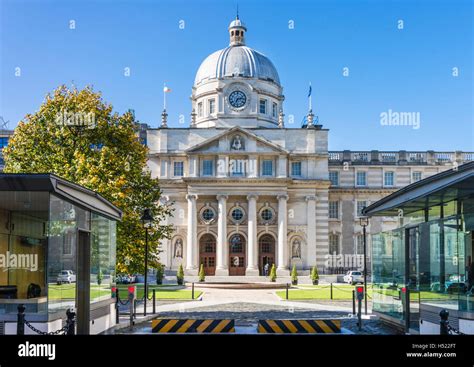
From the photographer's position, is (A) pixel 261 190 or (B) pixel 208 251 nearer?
(A) pixel 261 190

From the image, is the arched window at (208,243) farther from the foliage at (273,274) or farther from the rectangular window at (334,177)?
the rectangular window at (334,177)

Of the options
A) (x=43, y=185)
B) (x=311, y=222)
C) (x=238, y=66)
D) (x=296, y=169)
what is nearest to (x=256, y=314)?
(x=43, y=185)

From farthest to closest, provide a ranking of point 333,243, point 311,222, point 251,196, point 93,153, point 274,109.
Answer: point 274,109 < point 333,243 < point 311,222 < point 251,196 < point 93,153

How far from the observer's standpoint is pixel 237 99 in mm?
67188

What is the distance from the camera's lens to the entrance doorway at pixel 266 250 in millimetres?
60844

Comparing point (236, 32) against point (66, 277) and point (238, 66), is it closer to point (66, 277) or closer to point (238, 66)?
point (238, 66)

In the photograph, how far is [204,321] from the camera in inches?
450

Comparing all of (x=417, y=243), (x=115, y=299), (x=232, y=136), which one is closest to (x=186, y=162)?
(x=232, y=136)

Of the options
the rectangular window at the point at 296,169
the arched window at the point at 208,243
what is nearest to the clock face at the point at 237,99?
the rectangular window at the point at 296,169

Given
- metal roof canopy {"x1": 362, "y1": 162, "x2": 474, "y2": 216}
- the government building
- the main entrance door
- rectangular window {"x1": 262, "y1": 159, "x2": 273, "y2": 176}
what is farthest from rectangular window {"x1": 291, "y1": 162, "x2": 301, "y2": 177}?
metal roof canopy {"x1": 362, "y1": 162, "x2": 474, "y2": 216}

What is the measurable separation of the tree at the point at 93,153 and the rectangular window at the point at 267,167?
30781mm

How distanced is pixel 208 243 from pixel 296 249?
9.23 metres
